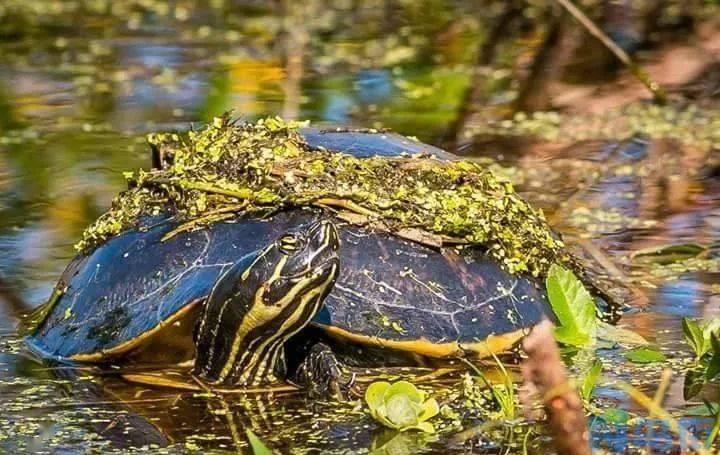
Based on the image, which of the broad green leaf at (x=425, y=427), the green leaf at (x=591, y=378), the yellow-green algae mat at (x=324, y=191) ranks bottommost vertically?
the broad green leaf at (x=425, y=427)

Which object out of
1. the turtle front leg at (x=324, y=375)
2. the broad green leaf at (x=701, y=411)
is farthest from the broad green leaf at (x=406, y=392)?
the broad green leaf at (x=701, y=411)

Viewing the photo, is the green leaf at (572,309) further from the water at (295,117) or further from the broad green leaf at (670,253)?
the broad green leaf at (670,253)

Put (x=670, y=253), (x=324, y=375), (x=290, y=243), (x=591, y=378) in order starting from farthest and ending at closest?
(x=670, y=253) → (x=324, y=375) → (x=290, y=243) → (x=591, y=378)

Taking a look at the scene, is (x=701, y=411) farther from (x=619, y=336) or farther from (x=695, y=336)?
(x=619, y=336)

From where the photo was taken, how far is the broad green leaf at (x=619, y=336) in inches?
150

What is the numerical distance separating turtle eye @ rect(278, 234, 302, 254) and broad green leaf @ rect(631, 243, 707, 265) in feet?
5.91

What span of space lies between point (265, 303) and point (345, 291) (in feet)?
0.99

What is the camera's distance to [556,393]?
1915mm

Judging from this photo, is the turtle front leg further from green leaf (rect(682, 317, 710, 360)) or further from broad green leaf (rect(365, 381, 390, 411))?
green leaf (rect(682, 317, 710, 360))

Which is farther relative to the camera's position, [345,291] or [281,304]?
[345,291]

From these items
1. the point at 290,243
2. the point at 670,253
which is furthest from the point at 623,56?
the point at 290,243

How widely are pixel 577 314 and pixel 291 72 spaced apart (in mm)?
5311

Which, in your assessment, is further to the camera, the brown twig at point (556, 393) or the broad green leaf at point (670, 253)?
the broad green leaf at point (670, 253)

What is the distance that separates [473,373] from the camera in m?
3.59
